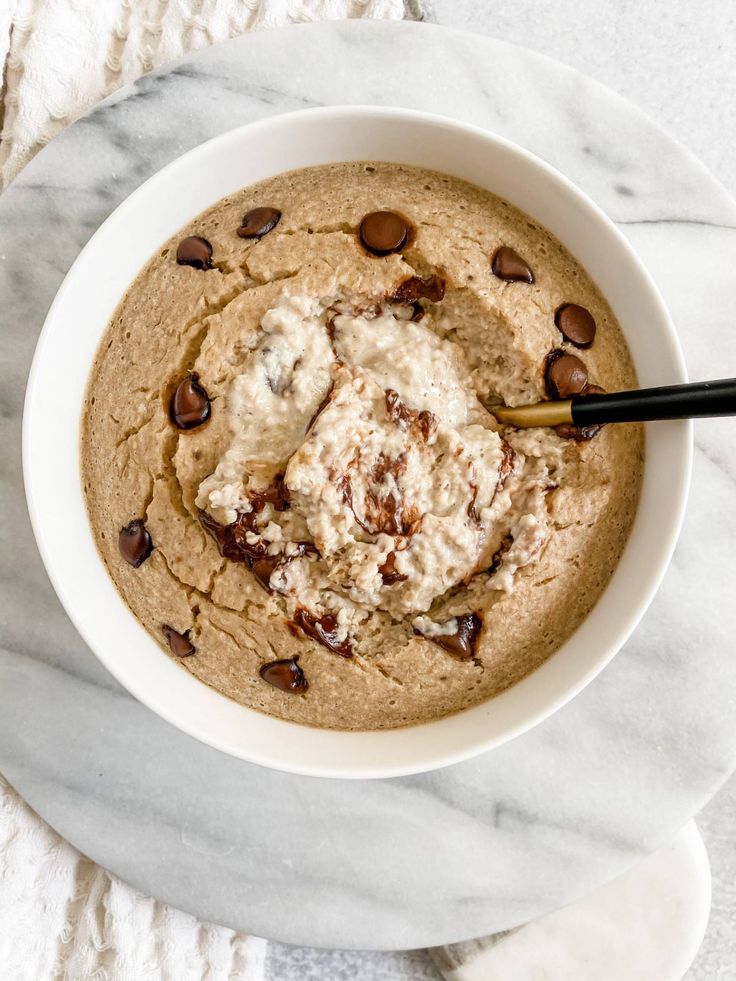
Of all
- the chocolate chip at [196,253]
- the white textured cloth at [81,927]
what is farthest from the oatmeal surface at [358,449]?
the white textured cloth at [81,927]

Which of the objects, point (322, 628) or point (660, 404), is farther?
point (322, 628)

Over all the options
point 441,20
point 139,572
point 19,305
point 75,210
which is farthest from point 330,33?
point 139,572

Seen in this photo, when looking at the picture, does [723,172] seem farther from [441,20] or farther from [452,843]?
[452,843]

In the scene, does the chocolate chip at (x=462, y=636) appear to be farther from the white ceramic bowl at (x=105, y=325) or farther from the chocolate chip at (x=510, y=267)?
the chocolate chip at (x=510, y=267)

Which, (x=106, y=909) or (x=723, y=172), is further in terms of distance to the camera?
(x=723, y=172)

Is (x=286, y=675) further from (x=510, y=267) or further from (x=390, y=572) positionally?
(x=510, y=267)

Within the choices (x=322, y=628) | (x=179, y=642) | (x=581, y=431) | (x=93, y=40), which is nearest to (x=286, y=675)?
(x=322, y=628)
